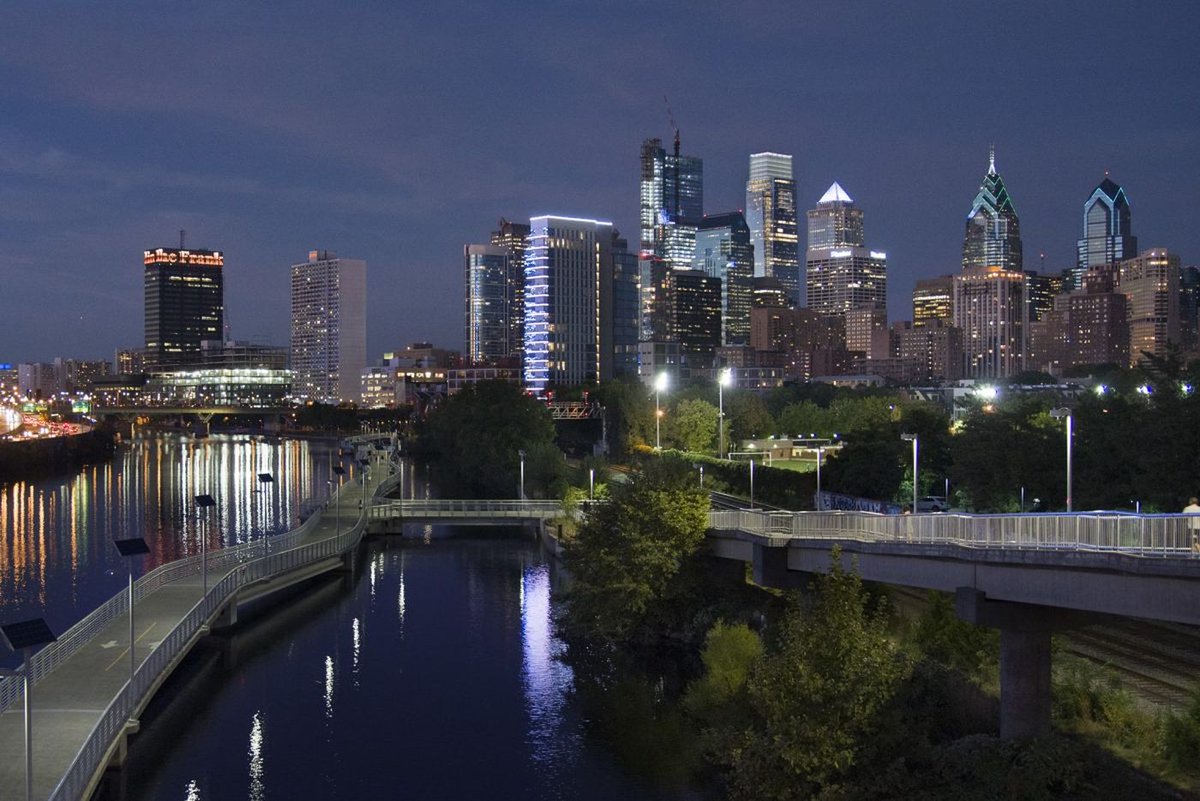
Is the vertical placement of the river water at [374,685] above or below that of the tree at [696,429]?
Answer: below

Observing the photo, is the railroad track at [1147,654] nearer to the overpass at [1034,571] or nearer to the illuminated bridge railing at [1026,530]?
the overpass at [1034,571]

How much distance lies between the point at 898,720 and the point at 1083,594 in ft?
15.1

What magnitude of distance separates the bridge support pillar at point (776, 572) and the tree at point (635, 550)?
4.73 metres

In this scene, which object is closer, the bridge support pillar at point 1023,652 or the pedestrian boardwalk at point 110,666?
the pedestrian boardwalk at point 110,666

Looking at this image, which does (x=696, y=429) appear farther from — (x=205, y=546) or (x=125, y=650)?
(x=125, y=650)

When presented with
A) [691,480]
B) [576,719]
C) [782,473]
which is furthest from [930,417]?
[576,719]

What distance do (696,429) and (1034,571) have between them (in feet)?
247

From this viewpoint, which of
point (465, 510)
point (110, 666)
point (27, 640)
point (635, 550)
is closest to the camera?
point (27, 640)

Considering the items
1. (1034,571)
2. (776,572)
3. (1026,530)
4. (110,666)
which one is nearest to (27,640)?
(110,666)

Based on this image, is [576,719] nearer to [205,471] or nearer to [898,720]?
[898,720]

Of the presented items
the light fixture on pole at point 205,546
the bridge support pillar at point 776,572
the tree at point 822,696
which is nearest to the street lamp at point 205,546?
the light fixture on pole at point 205,546

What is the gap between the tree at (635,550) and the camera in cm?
4384

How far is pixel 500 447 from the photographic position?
109 meters

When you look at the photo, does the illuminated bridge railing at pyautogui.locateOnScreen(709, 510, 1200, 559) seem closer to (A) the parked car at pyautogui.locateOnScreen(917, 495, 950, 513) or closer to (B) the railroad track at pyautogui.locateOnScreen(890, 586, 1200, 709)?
(B) the railroad track at pyautogui.locateOnScreen(890, 586, 1200, 709)
